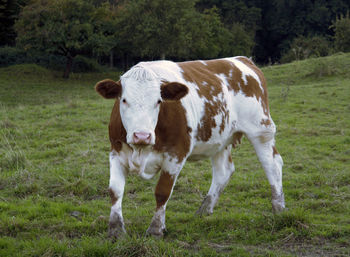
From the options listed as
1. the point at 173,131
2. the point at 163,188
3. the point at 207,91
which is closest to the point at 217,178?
the point at 207,91

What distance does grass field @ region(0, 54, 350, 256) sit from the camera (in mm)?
4457

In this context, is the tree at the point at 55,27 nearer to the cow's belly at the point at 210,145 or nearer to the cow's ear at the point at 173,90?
the cow's belly at the point at 210,145

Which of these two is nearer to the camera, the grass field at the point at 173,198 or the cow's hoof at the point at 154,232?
the grass field at the point at 173,198

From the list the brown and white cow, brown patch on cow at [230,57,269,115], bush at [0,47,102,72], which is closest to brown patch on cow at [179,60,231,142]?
the brown and white cow

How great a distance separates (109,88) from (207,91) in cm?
146

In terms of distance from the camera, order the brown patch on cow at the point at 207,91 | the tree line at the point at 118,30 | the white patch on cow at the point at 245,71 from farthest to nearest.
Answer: the tree line at the point at 118,30
the white patch on cow at the point at 245,71
the brown patch on cow at the point at 207,91

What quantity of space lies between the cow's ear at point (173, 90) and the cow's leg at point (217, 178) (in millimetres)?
1808

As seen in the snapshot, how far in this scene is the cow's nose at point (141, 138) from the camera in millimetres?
3970

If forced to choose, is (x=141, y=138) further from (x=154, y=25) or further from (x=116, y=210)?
(x=154, y=25)

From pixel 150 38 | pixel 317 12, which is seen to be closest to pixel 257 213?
pixel 150 38

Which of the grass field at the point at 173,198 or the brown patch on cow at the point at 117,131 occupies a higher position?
the brown patch on cow at the point at 117,131

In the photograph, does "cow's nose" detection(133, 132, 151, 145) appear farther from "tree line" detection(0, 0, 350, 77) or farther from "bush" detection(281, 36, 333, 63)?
"bush" detection(281, 36, 333, 63)

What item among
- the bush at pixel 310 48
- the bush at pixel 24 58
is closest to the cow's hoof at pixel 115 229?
the bush at pixel 24 58

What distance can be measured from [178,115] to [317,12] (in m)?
58.6
